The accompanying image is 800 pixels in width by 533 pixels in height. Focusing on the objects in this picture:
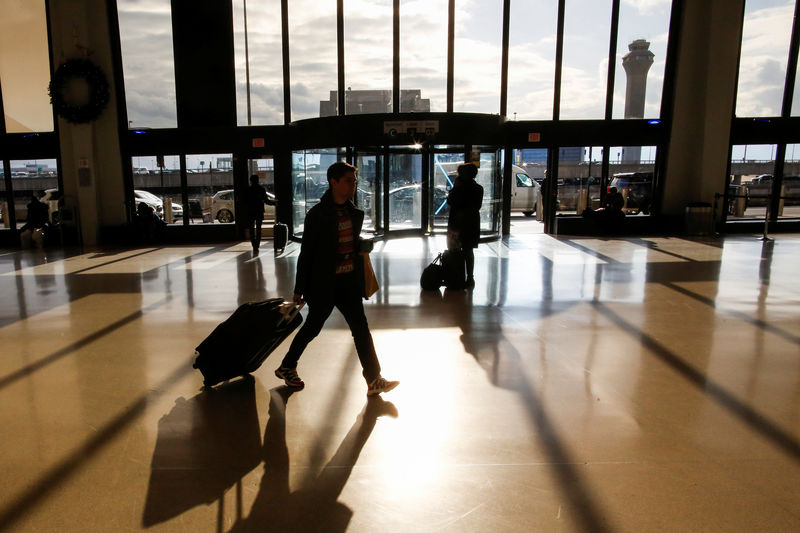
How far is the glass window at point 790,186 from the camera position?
1282cm

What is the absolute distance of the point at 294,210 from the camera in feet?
39.3

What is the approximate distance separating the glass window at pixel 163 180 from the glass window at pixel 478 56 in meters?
6.68

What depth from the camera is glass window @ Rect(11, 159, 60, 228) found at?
39.8 ft

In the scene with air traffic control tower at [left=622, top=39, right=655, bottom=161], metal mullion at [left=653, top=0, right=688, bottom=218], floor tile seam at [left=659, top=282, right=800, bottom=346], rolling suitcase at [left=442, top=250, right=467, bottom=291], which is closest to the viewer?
floor tile seam at [left=659, top=282, right=800, bottom=346]

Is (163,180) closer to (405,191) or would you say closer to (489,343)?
(405,191)

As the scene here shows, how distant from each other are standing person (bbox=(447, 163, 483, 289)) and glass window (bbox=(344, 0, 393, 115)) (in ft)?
20.2

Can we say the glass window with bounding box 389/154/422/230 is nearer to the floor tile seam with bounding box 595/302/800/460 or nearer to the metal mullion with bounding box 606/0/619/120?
the metal mullion with bounding box 606/0/619/120

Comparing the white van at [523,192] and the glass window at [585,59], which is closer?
the glass window at [585,59]

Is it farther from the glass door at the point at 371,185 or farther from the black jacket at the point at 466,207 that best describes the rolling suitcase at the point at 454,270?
the glass door at the point at 371,185

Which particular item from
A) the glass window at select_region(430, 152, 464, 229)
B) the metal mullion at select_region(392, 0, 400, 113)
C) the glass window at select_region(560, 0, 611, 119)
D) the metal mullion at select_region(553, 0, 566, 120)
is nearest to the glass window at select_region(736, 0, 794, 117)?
the glass window at select_region(560, 0, 611, 119)

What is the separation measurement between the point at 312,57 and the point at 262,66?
46.9 inches

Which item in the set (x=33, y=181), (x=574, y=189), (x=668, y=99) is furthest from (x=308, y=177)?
(x=668, y=99)

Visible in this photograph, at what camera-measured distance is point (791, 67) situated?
491 inches

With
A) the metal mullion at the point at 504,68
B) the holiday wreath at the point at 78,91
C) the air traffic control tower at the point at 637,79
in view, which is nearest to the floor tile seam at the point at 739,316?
the metal mullion at the point at 504,68
